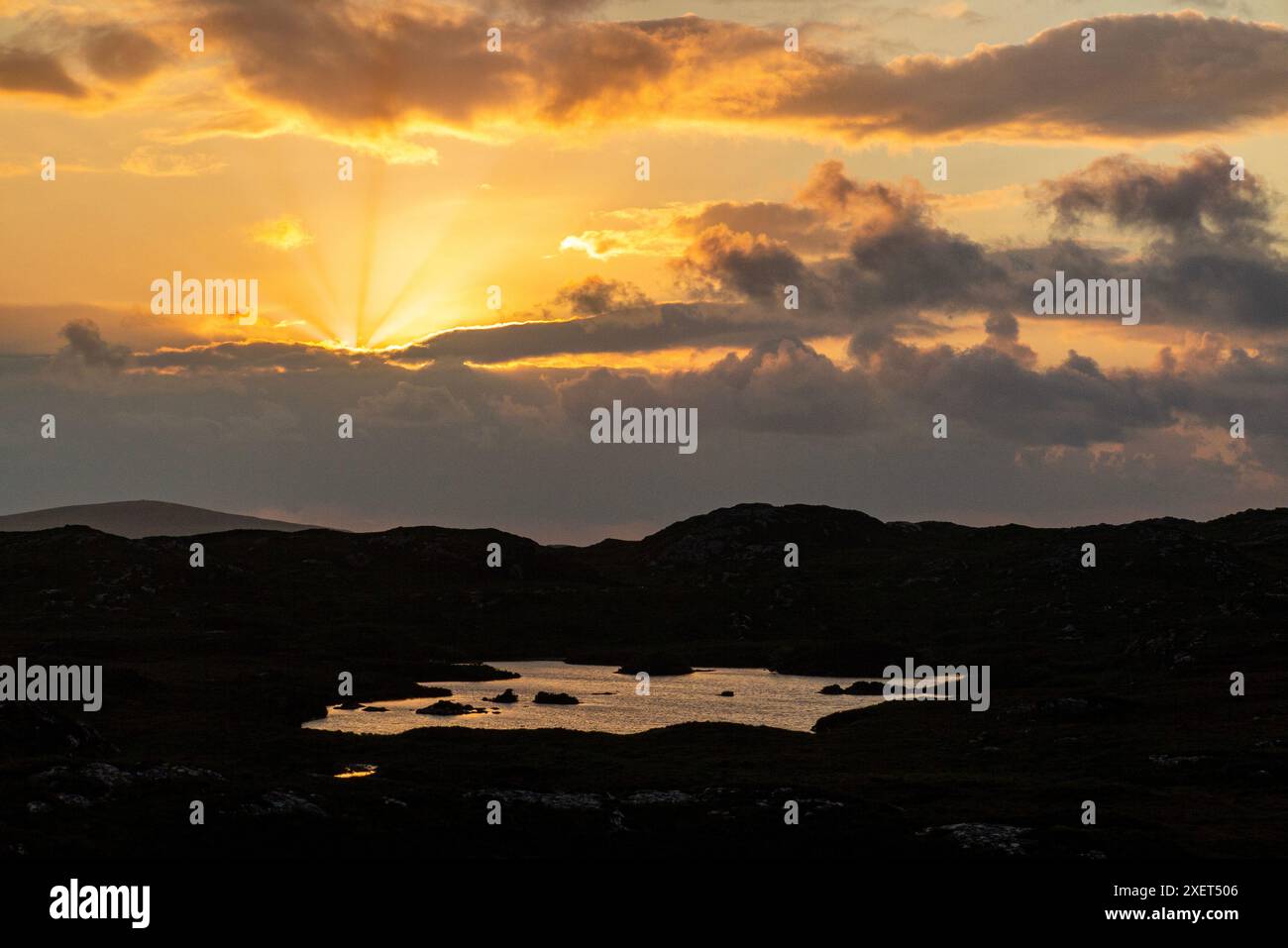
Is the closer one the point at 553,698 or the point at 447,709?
the point at 447,709

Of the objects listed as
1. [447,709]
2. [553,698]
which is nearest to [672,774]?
[447,709]

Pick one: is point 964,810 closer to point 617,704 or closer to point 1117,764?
point 1117,764

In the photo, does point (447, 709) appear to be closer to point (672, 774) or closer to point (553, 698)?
point (553, 698)

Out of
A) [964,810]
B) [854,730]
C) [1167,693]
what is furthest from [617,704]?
[964,810]

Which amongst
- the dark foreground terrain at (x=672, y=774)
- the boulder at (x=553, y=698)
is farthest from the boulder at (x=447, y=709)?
the dark foreground terrain at (x=672, y=774)

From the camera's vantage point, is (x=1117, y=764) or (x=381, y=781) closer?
(x=381, y=781)

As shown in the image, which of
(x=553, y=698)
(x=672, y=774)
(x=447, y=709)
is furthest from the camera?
(x=553, y=698)

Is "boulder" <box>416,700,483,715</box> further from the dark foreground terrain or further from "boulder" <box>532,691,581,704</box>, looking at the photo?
the dark foreground terrain

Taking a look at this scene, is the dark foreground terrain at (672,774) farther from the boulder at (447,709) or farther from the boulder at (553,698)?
the boulder at (553,698)

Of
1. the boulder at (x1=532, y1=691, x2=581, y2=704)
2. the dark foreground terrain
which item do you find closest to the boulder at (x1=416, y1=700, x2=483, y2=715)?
the boulder at (x1=532, y1=691, x2=581, y2=704)

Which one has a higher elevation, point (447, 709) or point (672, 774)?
point (672, 774)
